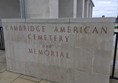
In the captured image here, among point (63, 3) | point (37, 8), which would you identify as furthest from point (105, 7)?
point (37, 8)

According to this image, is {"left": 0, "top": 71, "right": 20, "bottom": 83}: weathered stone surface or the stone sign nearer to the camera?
the stone sign

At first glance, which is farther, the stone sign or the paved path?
the paved path

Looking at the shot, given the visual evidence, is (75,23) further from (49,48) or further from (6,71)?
(6,71)

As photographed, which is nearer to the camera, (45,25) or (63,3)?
(45,25)

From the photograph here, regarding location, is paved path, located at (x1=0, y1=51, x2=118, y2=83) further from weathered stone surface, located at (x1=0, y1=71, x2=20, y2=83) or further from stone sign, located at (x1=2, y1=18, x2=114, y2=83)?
stone sign, located at (x1=2, y1=18, x2=114, y2=83)

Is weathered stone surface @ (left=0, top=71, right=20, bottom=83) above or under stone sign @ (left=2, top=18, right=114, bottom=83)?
under

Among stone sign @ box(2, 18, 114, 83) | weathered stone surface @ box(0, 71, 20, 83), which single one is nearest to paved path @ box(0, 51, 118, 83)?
weathered stone surface @ box(0, 71, 20, 83)

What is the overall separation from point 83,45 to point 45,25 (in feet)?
2.75

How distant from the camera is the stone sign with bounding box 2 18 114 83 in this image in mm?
2070

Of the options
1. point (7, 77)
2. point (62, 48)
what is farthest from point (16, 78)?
point (62, 48)

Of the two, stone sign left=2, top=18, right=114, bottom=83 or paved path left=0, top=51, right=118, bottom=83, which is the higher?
stone sign left=2, top=18, right=114, bottom=83

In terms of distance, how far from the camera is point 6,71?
10.1 feet

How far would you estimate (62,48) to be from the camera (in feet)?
7.78

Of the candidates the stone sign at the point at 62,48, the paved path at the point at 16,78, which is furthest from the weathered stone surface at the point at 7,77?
the stone sign at the point at 62,48
